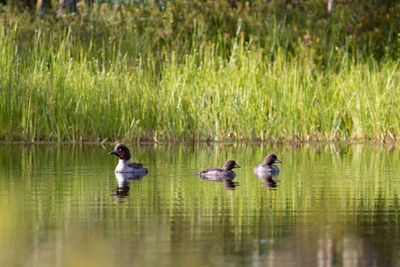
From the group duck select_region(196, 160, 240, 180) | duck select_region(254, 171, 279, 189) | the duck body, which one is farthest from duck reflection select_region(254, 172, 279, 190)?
the duck body

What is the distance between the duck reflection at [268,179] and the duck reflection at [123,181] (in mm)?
1817

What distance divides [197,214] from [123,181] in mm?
3671

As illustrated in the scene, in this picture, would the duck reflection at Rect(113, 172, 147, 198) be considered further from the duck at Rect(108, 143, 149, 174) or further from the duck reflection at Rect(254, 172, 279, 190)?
the duck reflection at Rect(254, 172, 279, 190)

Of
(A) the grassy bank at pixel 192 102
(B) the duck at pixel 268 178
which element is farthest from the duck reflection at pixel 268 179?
(A) the grassy bank at pixel 192 102

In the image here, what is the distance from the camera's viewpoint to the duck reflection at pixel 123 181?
37.6 ft

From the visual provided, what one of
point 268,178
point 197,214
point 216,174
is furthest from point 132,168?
point 197,214

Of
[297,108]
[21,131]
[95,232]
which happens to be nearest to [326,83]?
[297,108]

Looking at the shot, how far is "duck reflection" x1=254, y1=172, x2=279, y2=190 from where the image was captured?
41.1 feet

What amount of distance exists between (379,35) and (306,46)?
9.25ft

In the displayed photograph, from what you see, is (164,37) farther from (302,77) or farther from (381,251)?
(381,251)

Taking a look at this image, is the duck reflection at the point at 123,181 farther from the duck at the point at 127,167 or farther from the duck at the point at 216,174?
the duck at the point at 216,174

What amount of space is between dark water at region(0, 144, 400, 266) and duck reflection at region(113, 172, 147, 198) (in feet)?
0.09

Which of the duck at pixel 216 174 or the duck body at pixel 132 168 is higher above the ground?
the duck body at pixel 132 168

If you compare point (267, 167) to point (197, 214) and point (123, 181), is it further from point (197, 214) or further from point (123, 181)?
point (197, 214)
